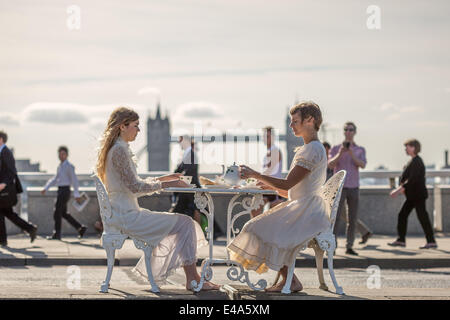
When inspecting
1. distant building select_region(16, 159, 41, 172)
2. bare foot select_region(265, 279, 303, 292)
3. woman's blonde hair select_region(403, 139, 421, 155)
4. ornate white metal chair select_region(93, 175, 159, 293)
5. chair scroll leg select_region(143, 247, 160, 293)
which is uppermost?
woman's blonde hair select_region(403, 139, 421, 155)

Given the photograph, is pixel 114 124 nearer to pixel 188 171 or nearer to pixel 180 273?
pixel 180 273

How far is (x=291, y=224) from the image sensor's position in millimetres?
8164

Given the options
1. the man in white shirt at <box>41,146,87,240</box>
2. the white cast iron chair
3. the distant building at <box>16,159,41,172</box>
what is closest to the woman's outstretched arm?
the white cast iron chair

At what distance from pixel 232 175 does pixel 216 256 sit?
521cm

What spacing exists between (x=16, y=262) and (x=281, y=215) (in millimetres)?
6442

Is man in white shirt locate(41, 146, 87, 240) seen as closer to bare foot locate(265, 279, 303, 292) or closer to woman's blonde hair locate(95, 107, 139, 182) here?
woman's blonde hair locate(95, 107, 139, 182)

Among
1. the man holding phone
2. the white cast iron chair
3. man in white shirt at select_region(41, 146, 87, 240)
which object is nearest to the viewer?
the white cast iron chair

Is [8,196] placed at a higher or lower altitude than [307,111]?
lower

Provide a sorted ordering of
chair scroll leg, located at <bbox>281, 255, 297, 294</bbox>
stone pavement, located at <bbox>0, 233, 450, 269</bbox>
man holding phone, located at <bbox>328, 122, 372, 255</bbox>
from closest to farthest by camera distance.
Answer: chair scroll leg, located at <bbox>281, 255, 297, 294</bbox> < stone pavement, located at <bbox>0, 233, 450, 269</bbox> < man holding phone, located at <bbox>328, 122, 372, 255</bbox>

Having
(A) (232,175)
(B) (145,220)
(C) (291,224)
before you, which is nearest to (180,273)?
(B) (145,220)

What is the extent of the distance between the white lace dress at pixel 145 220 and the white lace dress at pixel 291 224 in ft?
1.59

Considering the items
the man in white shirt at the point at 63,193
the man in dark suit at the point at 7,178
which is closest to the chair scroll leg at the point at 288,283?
the man in dark suit at the point at 7,178

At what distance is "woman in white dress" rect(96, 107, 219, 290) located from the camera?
8.31m
